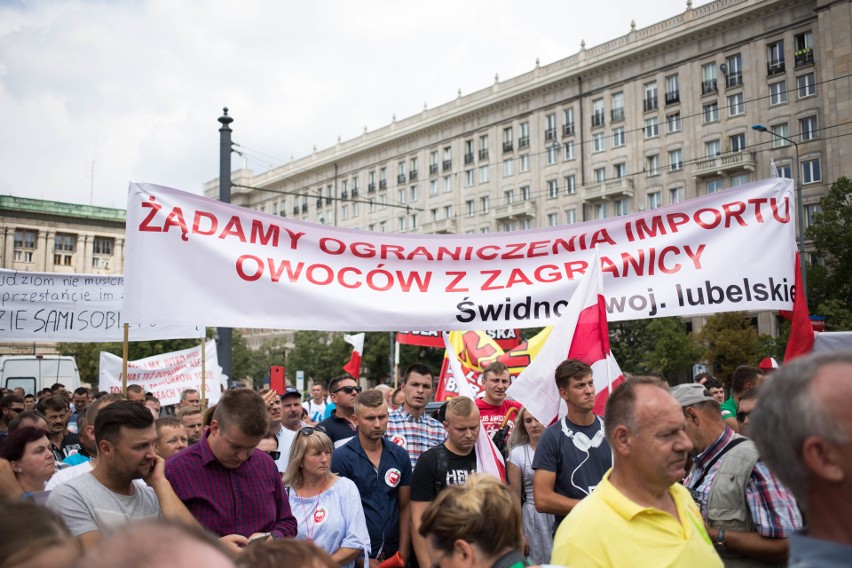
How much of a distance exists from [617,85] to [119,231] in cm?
5377

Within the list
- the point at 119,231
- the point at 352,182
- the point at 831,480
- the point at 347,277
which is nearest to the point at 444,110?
the point at 352,182

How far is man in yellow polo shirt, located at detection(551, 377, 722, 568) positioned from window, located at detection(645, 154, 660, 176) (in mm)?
51094

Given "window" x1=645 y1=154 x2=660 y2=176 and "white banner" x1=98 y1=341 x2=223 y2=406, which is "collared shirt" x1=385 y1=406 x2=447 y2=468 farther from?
"window" x1=645 y1=154 x2=660 y2=176

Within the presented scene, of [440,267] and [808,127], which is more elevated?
[808,127]

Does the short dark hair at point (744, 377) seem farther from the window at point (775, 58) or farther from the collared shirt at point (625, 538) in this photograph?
the window at point (775, 58)

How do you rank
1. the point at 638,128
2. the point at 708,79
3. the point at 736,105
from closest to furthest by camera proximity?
the point at 736,105, the point at 708,79, the point at 638,128

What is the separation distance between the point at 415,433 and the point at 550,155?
53.0 meters

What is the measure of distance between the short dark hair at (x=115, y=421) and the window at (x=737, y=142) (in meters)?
48.9

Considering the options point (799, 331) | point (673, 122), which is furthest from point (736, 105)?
point (799, 331)

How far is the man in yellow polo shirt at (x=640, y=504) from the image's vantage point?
2.88m

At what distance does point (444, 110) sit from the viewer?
218 feet

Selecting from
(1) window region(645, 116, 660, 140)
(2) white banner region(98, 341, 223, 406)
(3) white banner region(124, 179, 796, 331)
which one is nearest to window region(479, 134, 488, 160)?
(1) window region(645, 116, 660, 140)

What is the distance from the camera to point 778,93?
1843 inches

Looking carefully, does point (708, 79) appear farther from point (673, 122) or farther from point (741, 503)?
point (741, 503)
